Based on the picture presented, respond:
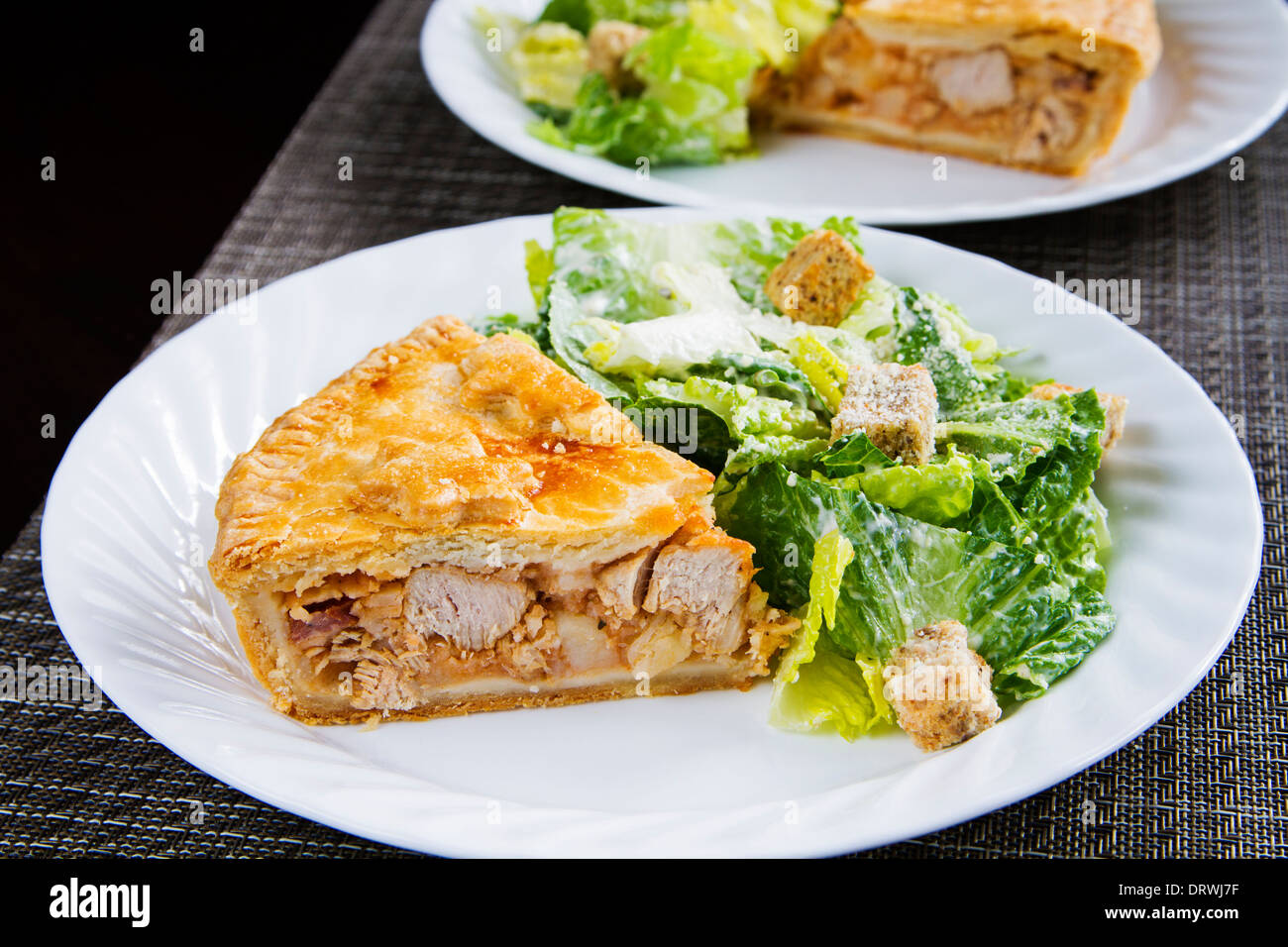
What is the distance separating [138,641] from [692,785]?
60.2 inches

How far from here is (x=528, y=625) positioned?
3574mm

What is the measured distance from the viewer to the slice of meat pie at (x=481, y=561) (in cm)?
335

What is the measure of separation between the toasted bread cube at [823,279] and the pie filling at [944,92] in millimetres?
2409

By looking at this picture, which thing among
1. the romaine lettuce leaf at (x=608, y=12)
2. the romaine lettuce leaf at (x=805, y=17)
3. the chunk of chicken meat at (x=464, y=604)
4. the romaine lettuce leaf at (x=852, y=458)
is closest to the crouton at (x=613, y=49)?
the romaine lettuce leaf at (x=608, y=12)

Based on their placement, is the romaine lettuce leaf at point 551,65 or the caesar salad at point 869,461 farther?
the romaine lettuce leaf at point 551,65

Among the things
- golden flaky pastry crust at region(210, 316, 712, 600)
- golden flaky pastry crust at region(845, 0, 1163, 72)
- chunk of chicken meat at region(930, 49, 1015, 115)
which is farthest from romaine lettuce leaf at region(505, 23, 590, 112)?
golden flaky pastry crust at region(210, 316, 712, 600)

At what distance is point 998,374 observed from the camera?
13.8ft

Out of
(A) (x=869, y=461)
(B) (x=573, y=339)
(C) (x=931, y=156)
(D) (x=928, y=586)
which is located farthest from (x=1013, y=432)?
(C) (x=931, y=156)

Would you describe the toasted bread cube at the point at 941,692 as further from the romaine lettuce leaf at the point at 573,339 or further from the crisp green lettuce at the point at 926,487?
the romaine lettuce leaf at the point at 573,339

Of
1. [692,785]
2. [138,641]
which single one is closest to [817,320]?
[692,785]

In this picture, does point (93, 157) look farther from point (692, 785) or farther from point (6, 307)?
point (692, 785)

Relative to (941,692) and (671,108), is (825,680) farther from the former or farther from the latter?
(671,108)

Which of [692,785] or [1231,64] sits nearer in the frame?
[692,785]
